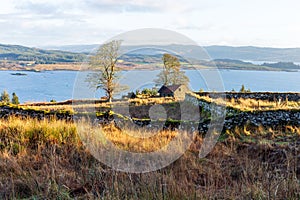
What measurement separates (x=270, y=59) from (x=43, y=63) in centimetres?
9882

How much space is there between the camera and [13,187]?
3.29 metres

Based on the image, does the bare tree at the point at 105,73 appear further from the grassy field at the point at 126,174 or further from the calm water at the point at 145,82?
the grassy field at the point at 126,174

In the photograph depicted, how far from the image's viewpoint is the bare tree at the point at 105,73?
2669 cm

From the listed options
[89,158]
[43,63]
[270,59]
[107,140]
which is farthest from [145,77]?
[43,63]

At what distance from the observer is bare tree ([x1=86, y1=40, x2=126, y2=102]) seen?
26.7 metres

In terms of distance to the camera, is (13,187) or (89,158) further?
(89,158)

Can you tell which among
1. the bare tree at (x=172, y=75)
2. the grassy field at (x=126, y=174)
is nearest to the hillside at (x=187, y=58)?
the bare tree at (x=172, y=75)

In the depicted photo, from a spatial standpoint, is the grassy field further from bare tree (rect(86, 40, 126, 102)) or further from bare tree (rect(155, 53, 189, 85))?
bare tree (rect(155, 53, 189, 85))

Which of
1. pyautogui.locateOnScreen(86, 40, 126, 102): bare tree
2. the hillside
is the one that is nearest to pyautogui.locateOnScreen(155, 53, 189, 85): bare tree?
the hillside

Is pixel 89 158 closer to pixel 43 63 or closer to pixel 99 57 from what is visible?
pixel 99 57

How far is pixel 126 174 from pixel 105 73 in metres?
26.9

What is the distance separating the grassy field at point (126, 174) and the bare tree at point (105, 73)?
20.4 meters

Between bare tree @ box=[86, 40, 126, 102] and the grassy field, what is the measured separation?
20.4 m

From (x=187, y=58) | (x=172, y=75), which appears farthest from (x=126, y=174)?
(x=172, y=75)
